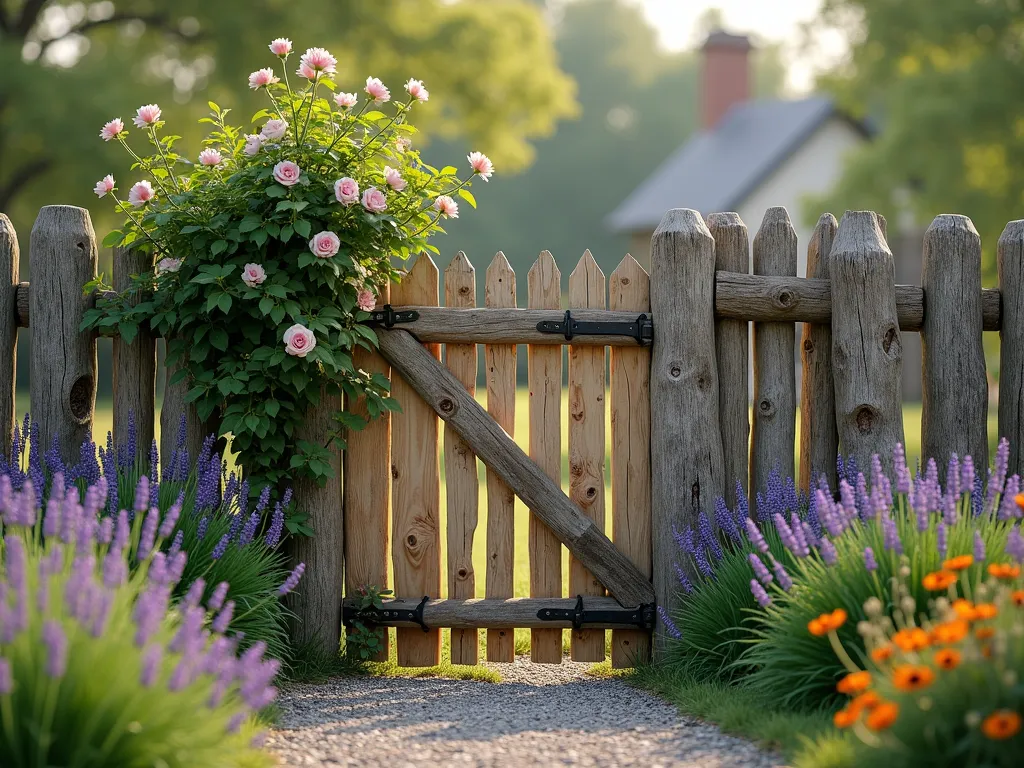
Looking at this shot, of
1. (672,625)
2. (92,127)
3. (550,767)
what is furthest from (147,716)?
(92,127)

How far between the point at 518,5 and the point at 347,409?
18.3 m

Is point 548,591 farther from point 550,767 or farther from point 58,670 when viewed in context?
point 58,670

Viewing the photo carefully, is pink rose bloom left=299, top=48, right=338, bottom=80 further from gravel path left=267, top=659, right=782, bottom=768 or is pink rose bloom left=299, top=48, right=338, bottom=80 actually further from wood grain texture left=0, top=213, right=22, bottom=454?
gravel path left=267, top=659, right=782, bottom=768

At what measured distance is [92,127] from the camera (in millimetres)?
15930

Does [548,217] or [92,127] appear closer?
[92,127]

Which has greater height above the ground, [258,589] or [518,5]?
[518,5]

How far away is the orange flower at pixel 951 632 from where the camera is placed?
2348 mm

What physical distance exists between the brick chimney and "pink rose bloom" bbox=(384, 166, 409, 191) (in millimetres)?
24340

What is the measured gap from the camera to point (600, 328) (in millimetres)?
4383

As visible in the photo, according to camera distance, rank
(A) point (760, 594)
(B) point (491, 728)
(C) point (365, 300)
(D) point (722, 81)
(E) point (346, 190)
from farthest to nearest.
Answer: (D) point (722, 81), (C) point (365, 300), (E) point (346, 190), (B) point (491, 728), (A) point (760, 594)

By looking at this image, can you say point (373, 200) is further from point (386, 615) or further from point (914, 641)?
point (914, 641)

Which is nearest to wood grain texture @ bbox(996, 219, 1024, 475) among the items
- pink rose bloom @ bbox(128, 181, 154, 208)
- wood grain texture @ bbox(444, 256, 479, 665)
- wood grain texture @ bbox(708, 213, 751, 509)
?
wood grain texture @ bbox(708, 213, 751, 509)

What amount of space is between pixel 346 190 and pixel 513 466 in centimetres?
132

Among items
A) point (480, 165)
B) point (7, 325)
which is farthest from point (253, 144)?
point (7, 325)
